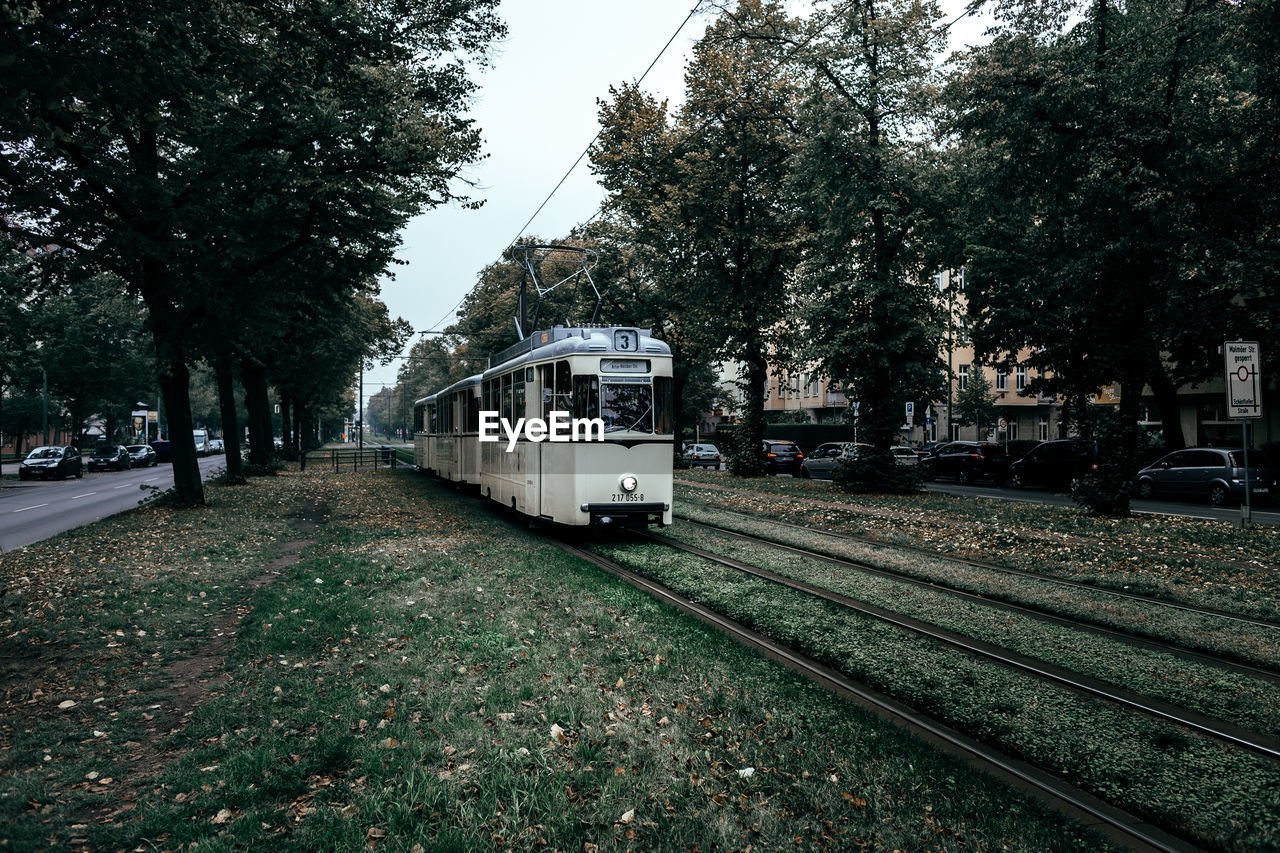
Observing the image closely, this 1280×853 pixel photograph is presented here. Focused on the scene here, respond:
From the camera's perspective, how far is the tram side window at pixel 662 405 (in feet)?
42.3

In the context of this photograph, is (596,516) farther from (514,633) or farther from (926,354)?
(926,354)

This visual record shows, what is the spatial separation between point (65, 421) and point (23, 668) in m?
58.9

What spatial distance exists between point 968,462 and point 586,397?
78.8 ft

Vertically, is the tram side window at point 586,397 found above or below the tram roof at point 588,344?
below

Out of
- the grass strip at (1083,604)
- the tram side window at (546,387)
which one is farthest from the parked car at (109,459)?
the grass strip at (1083,604)

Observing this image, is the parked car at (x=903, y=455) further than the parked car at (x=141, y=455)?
No

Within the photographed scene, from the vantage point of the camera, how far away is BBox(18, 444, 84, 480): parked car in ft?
120

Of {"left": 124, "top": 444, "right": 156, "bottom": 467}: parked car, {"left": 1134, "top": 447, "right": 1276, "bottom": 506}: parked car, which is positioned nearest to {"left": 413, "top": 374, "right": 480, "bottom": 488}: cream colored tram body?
{"left": 1134, "top": 447, "right": 1276, "bottom": 506}: parked car

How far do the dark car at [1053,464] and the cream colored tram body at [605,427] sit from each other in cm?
1942

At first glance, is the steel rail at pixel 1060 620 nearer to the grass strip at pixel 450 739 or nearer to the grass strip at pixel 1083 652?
the grass strip at pixel 1083 652

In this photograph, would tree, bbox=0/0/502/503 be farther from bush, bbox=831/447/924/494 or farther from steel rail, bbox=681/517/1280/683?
bush, bbox=831/447/924/494

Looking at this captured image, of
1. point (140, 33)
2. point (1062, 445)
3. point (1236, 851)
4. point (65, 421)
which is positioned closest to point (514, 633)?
point (1236, 851)

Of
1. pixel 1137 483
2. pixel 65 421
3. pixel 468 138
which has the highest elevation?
pixel 468 138

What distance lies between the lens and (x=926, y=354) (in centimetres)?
2188
